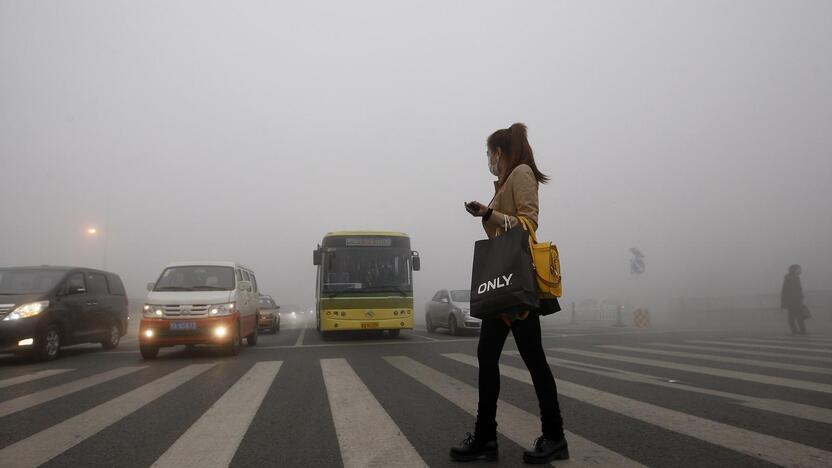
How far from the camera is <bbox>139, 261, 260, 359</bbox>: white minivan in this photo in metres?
9.59

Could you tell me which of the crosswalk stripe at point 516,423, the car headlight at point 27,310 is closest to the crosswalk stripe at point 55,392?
the car headlight at point 27,310

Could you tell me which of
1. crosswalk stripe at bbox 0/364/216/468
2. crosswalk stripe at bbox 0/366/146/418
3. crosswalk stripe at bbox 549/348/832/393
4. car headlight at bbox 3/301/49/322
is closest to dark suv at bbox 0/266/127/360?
car headlight at bbox 3/301/49/322

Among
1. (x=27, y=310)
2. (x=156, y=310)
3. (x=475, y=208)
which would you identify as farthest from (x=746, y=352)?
(x=27, y=310)

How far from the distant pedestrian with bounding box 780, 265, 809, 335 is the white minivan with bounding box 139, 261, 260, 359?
1451 cm

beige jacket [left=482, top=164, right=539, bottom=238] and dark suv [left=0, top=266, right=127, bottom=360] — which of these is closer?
beige jacket [left=482, top=164, right=539, bottom=238]

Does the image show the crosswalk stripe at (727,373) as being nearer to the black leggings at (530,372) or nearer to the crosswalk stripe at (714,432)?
the crosswalk stripe at (714,432)

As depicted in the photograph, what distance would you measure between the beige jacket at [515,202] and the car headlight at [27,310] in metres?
10.1

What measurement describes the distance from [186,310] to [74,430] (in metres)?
5.75

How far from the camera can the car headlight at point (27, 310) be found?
948 centimetres

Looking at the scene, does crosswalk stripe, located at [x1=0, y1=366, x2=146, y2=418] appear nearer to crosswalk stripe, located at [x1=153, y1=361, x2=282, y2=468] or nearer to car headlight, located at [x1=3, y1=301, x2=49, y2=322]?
Answer: crosswalk stripe, located at [x1=153, y1=361, x2=282, y2=468]

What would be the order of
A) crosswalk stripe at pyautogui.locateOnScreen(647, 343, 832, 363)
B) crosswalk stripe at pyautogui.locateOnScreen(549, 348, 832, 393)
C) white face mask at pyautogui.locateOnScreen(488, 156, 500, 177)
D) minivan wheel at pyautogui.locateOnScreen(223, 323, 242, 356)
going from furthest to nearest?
minivan wheel at pyautogui.locateOnScreen(223, 323, 242, 356)
crosswalk stripe at pyautogui.locateOnScreen(647, 343, 832, 363)
crosswalk stripe at pyautogui.locateOnScreen(549, 348, 832, 393)
white face mask at pyautogui.locateOnScreen(488, 156, 500, 177)

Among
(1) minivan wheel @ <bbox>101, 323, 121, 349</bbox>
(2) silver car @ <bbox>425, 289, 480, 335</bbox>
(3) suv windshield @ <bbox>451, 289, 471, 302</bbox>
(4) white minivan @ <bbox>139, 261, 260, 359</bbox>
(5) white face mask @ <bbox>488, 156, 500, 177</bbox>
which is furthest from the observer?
(3) suv windshield @ <bbox>451, 289, 471, 302</bbox>

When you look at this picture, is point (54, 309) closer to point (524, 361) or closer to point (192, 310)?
point (192, 310)

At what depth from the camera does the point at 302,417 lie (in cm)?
451
